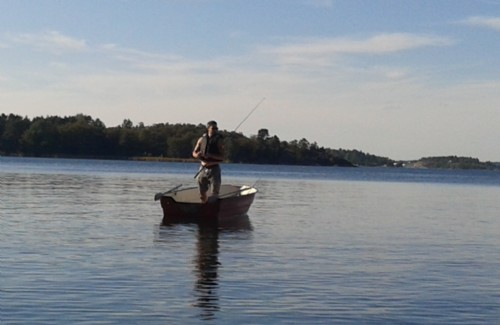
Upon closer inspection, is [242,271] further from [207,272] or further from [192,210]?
[192,210]

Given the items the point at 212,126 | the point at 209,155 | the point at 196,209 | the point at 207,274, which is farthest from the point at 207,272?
the point at 196,209

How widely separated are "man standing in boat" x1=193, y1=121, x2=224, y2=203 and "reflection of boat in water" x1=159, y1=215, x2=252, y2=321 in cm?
112

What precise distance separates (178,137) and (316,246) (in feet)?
525

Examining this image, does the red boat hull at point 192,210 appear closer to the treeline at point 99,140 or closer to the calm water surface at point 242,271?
the calm water surface at point 242,271

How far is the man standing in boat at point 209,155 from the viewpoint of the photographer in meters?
21.3

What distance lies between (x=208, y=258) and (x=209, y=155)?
6.89 metres

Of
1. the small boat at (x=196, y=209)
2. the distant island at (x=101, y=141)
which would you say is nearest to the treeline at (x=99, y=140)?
the distant island at (x=101, y=141)

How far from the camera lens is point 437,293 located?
39.8ft

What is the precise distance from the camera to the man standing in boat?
21.3 metres

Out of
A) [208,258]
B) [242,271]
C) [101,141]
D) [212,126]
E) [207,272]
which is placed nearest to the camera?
[207,272]

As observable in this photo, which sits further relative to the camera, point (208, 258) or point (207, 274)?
point (208, 258)

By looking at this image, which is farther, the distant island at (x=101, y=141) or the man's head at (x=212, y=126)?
the distant island at (x=101, y=141)

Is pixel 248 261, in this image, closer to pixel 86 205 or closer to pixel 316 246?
pixel 316 246

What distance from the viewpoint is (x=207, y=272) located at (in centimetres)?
1323
